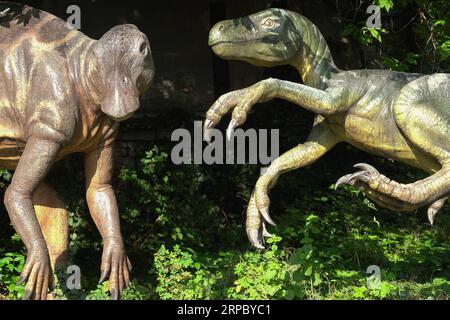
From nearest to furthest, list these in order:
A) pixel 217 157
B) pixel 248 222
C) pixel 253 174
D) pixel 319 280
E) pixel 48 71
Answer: pixel 48 71, pixel 248 222, pixel 319 280, pixel 217 157, pixel 253 174

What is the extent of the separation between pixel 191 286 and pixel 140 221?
1309 millimetres

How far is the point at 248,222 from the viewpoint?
482cm

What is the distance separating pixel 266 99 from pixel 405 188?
2.90ft

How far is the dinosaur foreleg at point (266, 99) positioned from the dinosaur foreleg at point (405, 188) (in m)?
0.52

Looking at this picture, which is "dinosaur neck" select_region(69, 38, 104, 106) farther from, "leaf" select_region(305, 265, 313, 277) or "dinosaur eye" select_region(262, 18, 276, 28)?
"leaf" select_region(305, 265, 313, 277)

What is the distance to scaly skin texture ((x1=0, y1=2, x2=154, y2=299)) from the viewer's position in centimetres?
427

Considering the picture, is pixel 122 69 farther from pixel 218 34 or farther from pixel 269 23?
pixel 269 23

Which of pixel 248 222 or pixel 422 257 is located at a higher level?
pixel 248 222

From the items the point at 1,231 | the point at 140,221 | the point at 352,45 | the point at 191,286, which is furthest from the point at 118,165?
the point at 352,45

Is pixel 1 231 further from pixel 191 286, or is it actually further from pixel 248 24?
pixel 248 24

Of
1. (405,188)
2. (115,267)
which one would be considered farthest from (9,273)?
(405,188)

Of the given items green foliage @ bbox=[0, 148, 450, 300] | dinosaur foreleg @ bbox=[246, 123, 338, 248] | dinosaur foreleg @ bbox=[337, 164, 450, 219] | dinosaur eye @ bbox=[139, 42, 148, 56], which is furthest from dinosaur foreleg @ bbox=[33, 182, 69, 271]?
dinosaur foreleg @ bbox=[337, 164, 450, 219]

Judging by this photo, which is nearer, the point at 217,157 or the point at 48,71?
the point at 48,71

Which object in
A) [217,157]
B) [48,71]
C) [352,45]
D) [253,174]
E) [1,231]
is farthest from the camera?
[352,45]
